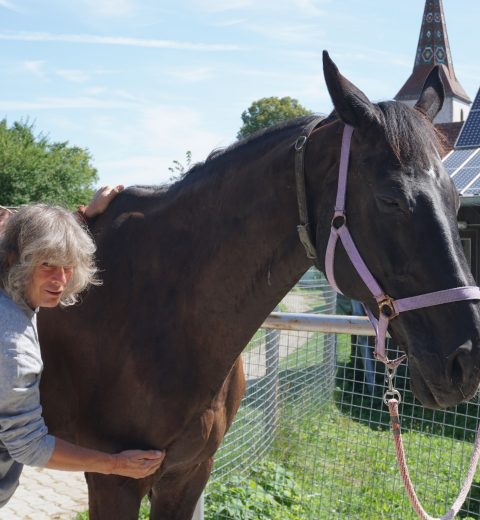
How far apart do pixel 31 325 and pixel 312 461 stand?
3.59 metres

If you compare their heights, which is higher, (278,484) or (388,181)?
(388,181)

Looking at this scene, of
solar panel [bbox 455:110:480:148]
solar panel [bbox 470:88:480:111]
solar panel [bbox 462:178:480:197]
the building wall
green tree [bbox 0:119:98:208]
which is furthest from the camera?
the building wall

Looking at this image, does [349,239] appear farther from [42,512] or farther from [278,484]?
[42,512]

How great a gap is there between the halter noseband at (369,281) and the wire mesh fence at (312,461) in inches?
73.2

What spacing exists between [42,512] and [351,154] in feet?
13.0

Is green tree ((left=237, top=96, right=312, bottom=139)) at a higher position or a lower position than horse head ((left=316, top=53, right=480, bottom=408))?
higher

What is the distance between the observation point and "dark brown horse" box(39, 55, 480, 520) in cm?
198

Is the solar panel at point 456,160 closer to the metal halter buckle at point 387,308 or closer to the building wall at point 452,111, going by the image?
the metal halter buckle at point 387,308

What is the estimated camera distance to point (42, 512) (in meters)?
4.73

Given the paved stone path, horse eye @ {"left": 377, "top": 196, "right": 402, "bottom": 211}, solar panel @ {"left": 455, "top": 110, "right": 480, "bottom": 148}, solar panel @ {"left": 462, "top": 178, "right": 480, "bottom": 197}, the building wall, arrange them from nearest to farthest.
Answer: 1. horse eye @ {"left": 377, "top": 196, "right": 402, "bottom": 211}
2. the paved stone path
3. solar panel @ {"left": 462, "top": 178, "right": 480, "bottom": 197}
4. solar panel @ {"left": 455, "top": 110, "right": 480, "bottom": 148}
5. the building wall

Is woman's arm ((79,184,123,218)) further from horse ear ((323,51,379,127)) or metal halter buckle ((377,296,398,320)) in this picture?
metal halter buckle ((377,296,398,320))

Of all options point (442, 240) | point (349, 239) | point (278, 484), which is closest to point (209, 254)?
point (349, 239)

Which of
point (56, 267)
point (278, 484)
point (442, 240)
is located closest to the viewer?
point (442, 240)

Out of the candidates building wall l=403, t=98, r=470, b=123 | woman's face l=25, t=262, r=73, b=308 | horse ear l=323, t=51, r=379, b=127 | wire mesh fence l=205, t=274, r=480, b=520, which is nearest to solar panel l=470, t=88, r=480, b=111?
wire mesh fence l=205, t=274, r=480, b=520
